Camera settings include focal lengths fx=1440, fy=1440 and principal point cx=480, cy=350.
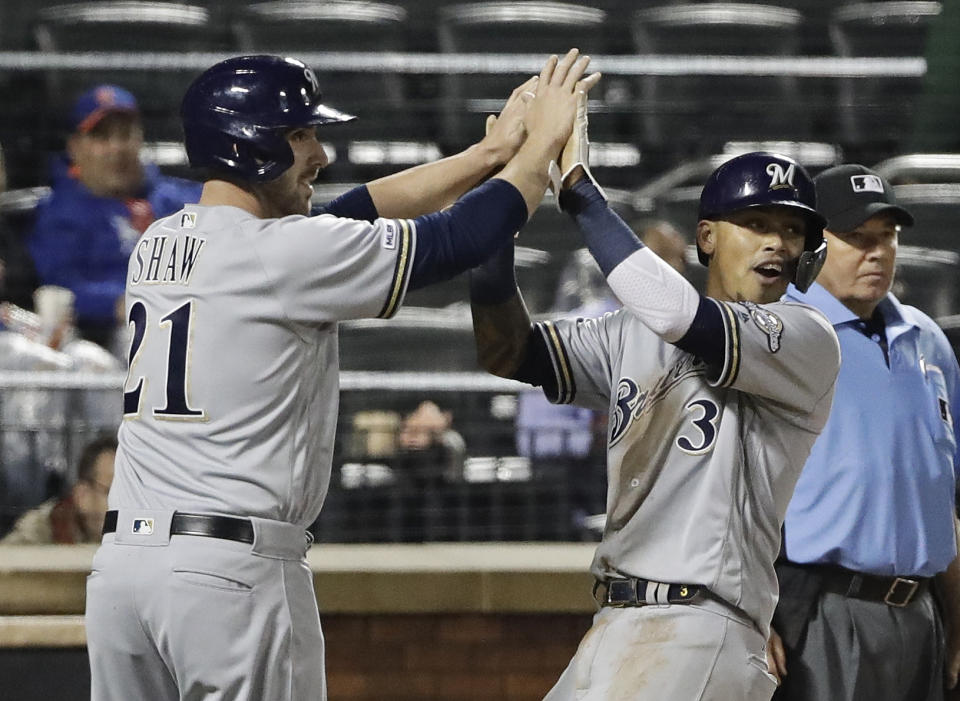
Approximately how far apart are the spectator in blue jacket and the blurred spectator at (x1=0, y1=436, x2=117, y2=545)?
822mm

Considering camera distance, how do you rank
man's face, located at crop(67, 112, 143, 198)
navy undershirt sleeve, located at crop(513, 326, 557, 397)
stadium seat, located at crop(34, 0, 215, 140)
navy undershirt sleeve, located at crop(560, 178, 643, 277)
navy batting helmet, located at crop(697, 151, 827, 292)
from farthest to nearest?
stadium seat, located at crop(34, 0, 215, 140)
man's face, located at crop(67, 112, 143, 198)
navy undershirt sleeve, located at crop(513, 326, 557, 397)
navy batting helmet, located at crop(697, 151, 827, 292)
navy undershirt sleeve, located at crop(560, 178, 643, 277)

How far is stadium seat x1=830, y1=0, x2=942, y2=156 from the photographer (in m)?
5.22

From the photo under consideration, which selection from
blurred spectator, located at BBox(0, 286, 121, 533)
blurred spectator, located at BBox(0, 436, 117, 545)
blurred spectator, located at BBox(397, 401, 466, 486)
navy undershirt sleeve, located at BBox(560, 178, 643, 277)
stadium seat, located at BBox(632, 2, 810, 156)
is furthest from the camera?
stadium seat, located at BBox(632, 2, 810, 156)

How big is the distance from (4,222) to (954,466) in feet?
11.3

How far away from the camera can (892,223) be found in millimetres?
2859

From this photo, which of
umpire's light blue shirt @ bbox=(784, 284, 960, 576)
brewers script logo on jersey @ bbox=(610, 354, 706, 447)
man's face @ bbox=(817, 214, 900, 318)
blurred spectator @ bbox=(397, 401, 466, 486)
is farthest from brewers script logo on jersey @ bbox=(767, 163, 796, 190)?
blurred spectator @ bbox=(397, 401, 466, 486)

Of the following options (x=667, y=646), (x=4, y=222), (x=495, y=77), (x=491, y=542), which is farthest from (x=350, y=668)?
(x=495, y=77)

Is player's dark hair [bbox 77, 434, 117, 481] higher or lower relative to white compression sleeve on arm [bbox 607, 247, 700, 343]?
lower

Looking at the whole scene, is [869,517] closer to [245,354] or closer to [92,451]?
[245,354]

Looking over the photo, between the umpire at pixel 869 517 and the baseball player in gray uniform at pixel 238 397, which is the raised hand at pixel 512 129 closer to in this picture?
the baseball player in gray uniform at pixel 238 397

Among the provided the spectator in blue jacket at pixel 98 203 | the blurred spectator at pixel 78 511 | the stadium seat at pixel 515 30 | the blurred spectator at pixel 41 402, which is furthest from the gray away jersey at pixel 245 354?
the stadium seat at pixel 515 30

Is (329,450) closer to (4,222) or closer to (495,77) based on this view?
(4,222)

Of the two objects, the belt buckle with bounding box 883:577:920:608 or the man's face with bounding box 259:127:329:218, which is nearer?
the man's face with bounding box 259:127:329:218

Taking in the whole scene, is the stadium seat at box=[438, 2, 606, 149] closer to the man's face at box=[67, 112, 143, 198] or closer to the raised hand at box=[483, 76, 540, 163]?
the man's face at box=[67, 112, 143, 198]
